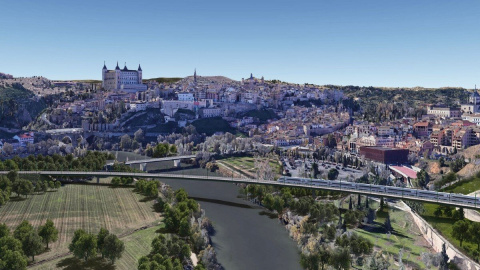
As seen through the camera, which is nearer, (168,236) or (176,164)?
(168,236)

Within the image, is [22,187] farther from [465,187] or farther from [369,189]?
[465,187]

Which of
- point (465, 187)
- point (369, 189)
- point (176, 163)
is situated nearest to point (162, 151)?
point (176, 163)

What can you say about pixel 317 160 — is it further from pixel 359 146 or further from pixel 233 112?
pixel 233 112

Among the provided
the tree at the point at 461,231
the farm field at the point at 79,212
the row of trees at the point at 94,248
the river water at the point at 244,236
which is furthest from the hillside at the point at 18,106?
the tree at the point at 461,231

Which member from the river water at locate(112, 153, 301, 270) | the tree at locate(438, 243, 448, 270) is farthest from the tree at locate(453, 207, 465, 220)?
the river water at locate(112, 153, 301, 270)

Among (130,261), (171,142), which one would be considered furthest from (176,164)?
(130,261)
